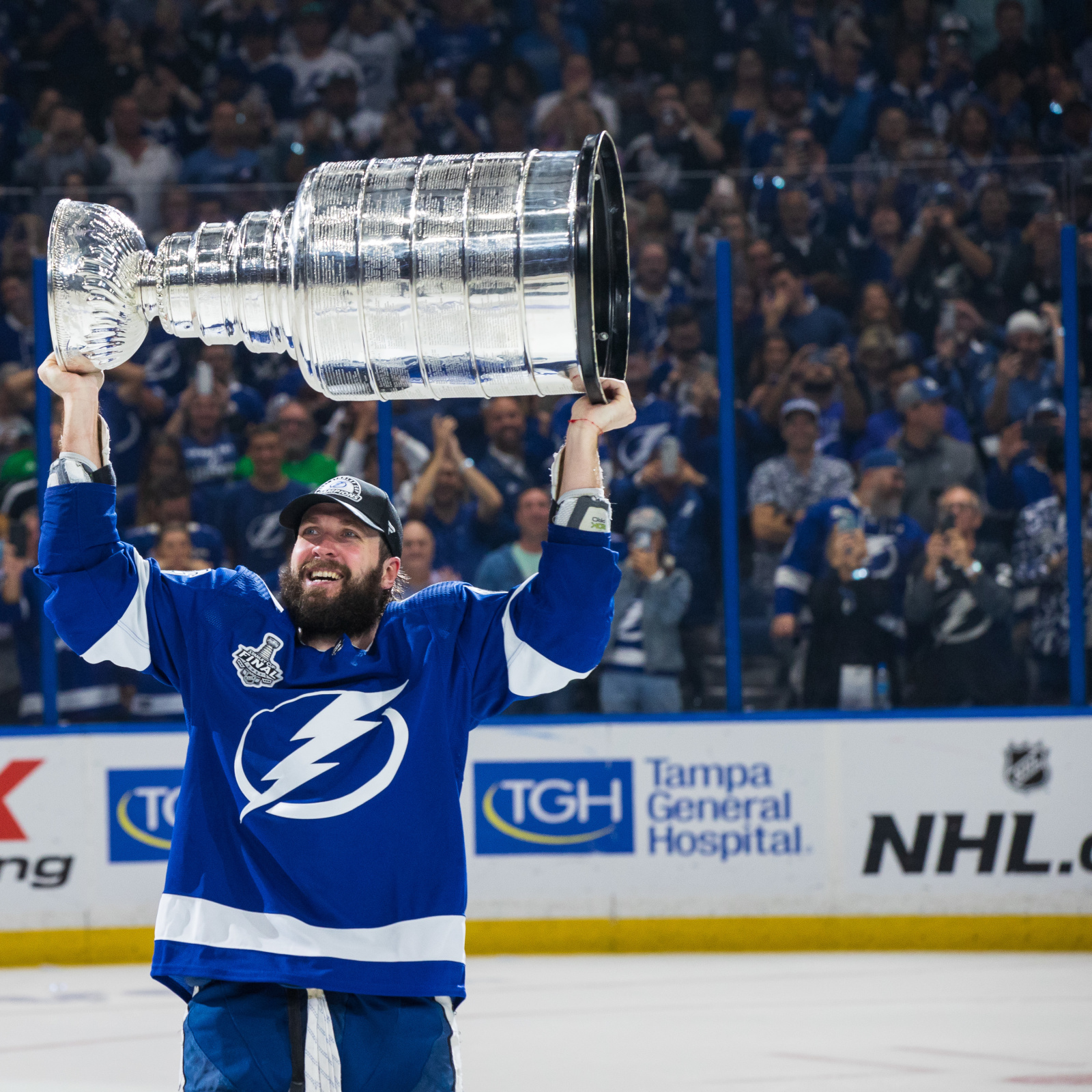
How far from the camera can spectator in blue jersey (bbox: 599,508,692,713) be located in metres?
6.58

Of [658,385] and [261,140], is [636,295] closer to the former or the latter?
[658,385]

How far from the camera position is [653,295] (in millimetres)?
7043

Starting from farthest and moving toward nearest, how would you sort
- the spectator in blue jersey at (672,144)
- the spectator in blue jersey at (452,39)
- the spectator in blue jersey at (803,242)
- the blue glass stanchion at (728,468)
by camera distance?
the spectator in blue jersey at (452,39), the spectator in blue jersey at (672,144), the spectator in blue jersey at (803,242), the blue glass stanchion at (728,468)

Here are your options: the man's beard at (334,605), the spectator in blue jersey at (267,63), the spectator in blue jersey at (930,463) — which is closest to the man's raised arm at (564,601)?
the man's beard at (334,605)

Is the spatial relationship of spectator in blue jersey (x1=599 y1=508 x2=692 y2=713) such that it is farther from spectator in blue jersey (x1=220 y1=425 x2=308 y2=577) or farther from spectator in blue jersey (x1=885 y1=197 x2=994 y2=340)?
spectator in blue jersey (x1=885 y1=197 x2=994 y2=340)

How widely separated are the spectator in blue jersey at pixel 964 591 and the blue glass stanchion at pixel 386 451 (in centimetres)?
220

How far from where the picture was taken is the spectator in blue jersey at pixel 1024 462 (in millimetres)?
6539

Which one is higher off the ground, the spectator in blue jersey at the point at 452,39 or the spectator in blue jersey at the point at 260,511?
the spectator in blue jersey at the point at 452,39

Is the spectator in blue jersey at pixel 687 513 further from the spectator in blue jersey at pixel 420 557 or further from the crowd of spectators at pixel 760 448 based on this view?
the spectator in blue jersey at pixel 420 557

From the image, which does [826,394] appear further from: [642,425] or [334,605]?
[334,605]

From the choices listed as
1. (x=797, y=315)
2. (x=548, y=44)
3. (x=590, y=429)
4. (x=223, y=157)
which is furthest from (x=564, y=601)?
(x=548, y=44)

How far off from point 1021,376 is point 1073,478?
0.50 metres

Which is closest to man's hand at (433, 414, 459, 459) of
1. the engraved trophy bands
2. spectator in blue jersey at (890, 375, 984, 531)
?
spectator in blue jersey at (890, 375, 984, 531)

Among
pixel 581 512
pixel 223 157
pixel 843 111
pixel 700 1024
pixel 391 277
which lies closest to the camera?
pixel 391 277
